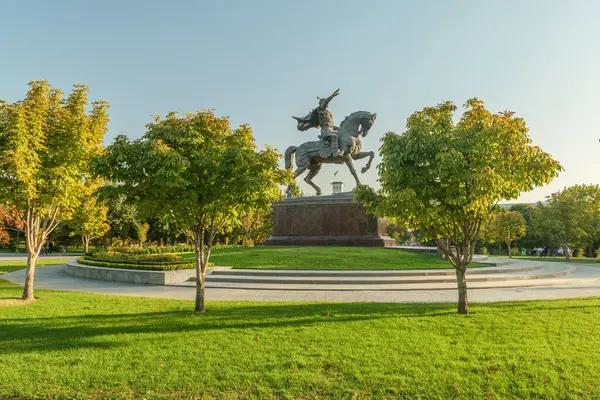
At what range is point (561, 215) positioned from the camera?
33.8 m

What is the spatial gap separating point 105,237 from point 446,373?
54.0 metres

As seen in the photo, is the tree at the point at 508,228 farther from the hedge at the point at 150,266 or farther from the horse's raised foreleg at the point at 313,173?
the hedge at the point at 150,266

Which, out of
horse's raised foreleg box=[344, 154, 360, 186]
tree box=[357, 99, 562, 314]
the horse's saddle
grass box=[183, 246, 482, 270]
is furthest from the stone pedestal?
tree box=[357, 99, 562, 314]

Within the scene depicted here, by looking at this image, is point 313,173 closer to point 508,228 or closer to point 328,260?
point 328,260

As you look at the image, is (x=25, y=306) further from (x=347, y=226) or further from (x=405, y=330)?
(x=347, y=226)

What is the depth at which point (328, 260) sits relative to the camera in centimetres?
1869

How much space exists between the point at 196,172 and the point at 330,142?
17.5 metres

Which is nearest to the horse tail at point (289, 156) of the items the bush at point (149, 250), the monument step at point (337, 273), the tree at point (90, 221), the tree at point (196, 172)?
the bush at point (149, 250)

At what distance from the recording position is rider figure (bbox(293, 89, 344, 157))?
25641mm

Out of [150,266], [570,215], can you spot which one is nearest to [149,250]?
[150,266]

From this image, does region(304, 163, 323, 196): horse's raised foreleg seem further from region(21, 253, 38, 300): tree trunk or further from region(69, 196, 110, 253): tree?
region(21, 253, 38, 300): tree trunk

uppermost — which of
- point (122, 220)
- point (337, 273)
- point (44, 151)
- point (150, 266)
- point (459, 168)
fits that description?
point (44, 151)

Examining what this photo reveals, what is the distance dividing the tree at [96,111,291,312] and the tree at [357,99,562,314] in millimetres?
2937

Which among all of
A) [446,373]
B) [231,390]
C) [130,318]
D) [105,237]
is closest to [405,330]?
[446,373]
